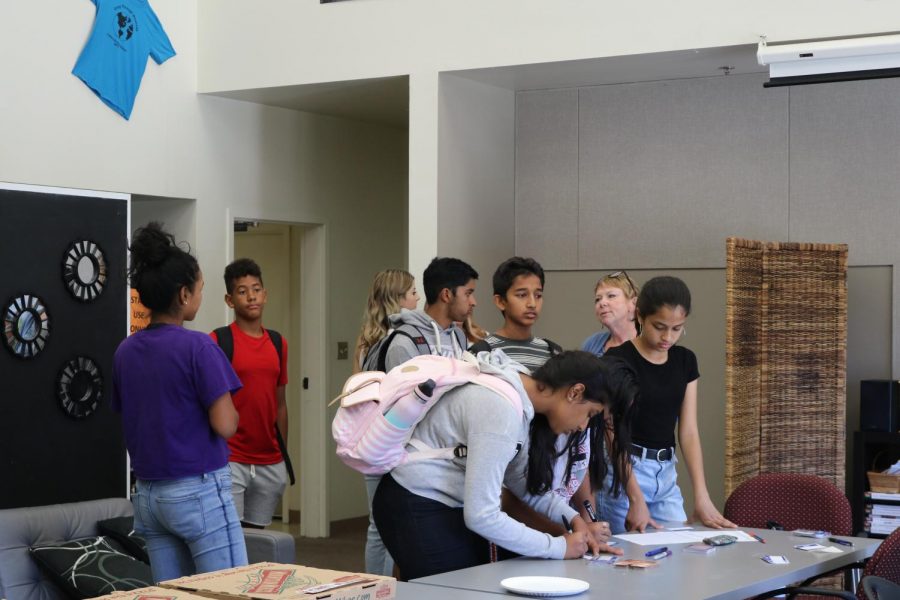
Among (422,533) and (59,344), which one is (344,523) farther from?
(422,533)

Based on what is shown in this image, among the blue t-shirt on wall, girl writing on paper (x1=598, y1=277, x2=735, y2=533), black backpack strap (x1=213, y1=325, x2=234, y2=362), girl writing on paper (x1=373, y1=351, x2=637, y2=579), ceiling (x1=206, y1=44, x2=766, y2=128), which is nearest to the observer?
girl writing on paper (x1=373, y1=351, x2=637, y2=579)

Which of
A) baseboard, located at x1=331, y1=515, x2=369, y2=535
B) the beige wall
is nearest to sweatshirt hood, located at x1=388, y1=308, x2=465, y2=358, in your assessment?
the beige wall

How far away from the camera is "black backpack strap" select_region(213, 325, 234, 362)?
5.57 meters

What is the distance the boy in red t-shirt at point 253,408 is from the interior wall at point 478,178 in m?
1.50

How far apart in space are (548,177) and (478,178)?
0.52 meters

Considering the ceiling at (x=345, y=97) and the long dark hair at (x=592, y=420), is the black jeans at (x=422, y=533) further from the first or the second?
the ceiling at (x=345, y=97)

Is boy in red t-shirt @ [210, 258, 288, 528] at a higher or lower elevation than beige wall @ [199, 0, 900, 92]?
lower

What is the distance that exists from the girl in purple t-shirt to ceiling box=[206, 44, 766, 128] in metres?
3.61

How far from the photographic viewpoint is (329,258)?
8781 millimetres

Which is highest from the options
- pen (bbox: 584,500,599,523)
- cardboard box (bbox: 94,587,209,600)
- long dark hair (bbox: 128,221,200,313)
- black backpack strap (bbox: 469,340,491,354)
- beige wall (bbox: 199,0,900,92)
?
beige wall (bbox: 199,0,900,92)

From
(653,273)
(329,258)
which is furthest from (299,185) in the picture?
(653,273)

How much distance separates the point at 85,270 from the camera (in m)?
6.42

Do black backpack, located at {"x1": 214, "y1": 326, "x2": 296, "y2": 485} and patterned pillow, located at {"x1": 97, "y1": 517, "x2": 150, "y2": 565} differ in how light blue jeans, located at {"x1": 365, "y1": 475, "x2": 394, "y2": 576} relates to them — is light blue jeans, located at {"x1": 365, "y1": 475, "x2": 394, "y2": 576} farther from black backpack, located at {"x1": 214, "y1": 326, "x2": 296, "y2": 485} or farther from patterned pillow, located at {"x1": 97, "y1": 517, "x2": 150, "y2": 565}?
patterned pillow, located at {"x1": 97, "y1": 517, "x2": 150, "y2": 565}

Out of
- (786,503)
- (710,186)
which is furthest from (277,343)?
(710,186)
